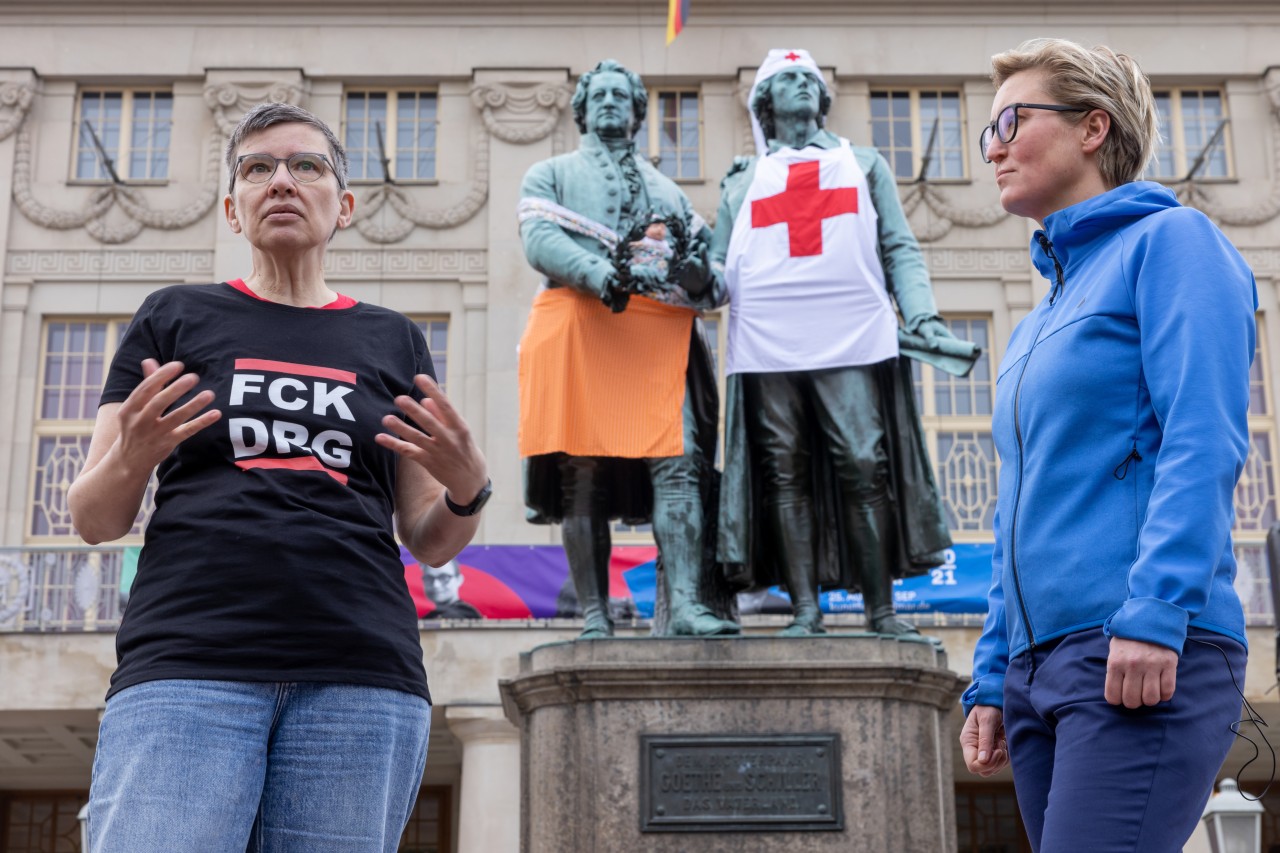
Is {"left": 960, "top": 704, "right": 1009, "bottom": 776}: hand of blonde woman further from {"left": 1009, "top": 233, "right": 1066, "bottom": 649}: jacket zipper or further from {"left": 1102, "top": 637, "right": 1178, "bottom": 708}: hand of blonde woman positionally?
{"left": 1102, "top": 637, "right": 1178, "bottom": 708}: hand of blonde woman

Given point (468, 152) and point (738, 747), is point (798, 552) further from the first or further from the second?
point (468, 152)

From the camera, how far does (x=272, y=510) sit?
2.45 m

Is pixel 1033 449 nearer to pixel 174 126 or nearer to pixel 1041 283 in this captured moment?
pixel 1041 283

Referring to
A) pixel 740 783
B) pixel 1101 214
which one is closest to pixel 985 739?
pixel 1101 214

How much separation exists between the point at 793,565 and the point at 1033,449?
3436 mm

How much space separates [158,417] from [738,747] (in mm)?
3280

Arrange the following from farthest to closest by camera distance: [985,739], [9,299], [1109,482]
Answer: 1. [9,299]
2. [985,739]
3. [1109,482]

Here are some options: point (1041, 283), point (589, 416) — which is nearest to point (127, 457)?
point (589, 416)

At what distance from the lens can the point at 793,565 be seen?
609 centimetres

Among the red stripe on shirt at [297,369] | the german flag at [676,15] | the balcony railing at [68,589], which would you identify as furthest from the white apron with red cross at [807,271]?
the balcony railing at [68,589]

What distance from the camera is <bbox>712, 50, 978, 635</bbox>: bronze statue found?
241 inches

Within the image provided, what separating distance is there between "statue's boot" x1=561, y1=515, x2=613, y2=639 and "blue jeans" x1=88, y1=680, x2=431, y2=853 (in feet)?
12.0

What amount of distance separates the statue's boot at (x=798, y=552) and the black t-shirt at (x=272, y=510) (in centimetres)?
353
